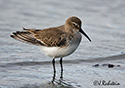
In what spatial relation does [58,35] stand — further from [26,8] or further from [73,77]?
[26,8]

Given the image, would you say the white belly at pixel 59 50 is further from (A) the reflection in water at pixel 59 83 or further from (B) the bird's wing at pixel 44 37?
(A) the reflection in water at pixel 59 83

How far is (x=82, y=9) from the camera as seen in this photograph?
1412 centimetres

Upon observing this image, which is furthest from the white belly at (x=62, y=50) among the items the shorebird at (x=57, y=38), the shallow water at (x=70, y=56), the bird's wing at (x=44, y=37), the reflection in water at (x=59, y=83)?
the reflection in water at (x=59, y=83)

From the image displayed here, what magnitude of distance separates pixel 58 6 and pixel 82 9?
1.07 metres

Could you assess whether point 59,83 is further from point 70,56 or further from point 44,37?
point 70,56

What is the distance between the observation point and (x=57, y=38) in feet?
28.0

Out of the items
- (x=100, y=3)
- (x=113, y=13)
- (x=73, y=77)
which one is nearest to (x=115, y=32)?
(x=113, y=13)

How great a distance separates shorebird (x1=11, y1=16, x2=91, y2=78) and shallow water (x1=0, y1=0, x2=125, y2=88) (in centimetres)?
58

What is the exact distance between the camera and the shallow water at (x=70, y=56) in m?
8.05

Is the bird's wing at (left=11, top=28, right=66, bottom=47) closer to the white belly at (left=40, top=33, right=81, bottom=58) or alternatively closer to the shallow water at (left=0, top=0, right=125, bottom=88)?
the white belly at (left=40, top=33, right=81, bottom=58)

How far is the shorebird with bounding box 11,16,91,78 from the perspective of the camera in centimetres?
845

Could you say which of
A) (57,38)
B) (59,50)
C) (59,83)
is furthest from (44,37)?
(59,83)

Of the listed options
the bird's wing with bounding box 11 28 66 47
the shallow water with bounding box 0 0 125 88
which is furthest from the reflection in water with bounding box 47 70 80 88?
the bird's wing with bounding box 11 28 66 47

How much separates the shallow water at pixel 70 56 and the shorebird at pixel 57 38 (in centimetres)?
58
